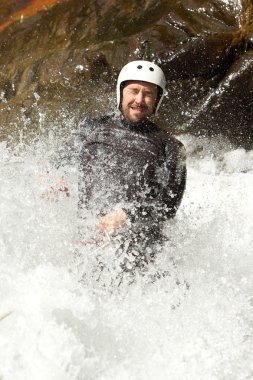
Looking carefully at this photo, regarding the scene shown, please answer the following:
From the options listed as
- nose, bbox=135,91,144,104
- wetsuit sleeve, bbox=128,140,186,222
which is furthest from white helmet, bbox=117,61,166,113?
wetsuit sleeve, bbox=128,140,186,222

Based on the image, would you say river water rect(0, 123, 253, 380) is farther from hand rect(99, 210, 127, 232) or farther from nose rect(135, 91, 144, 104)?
nose rect(135, 91, 144, 104)

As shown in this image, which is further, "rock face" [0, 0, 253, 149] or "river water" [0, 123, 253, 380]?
"rock face" [0, 0, 253, 149]

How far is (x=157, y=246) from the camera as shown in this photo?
3979 mm

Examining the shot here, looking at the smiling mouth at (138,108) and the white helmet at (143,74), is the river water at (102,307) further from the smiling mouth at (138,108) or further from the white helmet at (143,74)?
the white helmet at (143,74)

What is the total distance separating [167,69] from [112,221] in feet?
10.0

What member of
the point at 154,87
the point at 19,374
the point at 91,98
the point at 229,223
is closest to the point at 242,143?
the point at 229,223

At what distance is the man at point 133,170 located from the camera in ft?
12.6

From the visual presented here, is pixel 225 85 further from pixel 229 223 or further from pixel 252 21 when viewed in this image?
pixel 229 223

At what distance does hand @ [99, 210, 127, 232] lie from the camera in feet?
12.3

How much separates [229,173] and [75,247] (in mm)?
3202

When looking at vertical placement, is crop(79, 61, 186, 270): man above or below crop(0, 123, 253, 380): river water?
above

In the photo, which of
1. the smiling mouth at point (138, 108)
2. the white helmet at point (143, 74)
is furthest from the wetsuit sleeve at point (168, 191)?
the white helmet at point (143, 74)

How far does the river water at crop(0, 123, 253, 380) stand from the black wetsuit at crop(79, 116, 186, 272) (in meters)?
0.21

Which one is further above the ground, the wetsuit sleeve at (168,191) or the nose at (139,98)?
the nose at (139,98)
